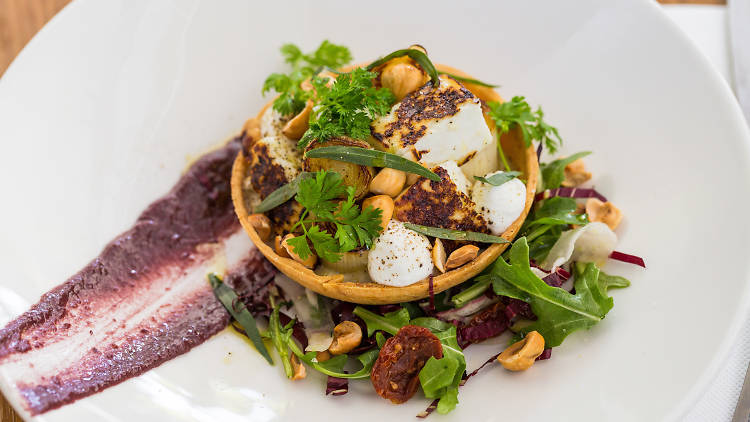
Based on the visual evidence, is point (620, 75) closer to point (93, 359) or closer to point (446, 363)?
point (446, 363)

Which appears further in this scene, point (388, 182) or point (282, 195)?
point (282, 195)

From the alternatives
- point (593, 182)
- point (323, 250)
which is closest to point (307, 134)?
point (323, 250)

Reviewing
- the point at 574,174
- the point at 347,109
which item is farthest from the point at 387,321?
the point at 574,174

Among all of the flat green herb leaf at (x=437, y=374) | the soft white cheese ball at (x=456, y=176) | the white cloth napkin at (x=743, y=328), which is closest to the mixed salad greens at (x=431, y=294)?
the flat green herb leaf at (x=437, y=374)

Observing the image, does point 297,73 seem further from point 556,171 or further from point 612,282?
point 612,282

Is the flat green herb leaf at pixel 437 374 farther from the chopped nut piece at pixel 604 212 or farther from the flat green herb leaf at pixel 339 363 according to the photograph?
the chopped nut piece at pixel 604 212

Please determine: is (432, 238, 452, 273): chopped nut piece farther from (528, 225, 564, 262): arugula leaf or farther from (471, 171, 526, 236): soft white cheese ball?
(528, 225, 564, 262): arugula leaf

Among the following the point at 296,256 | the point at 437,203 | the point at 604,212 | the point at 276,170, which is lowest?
the point at 604,212
